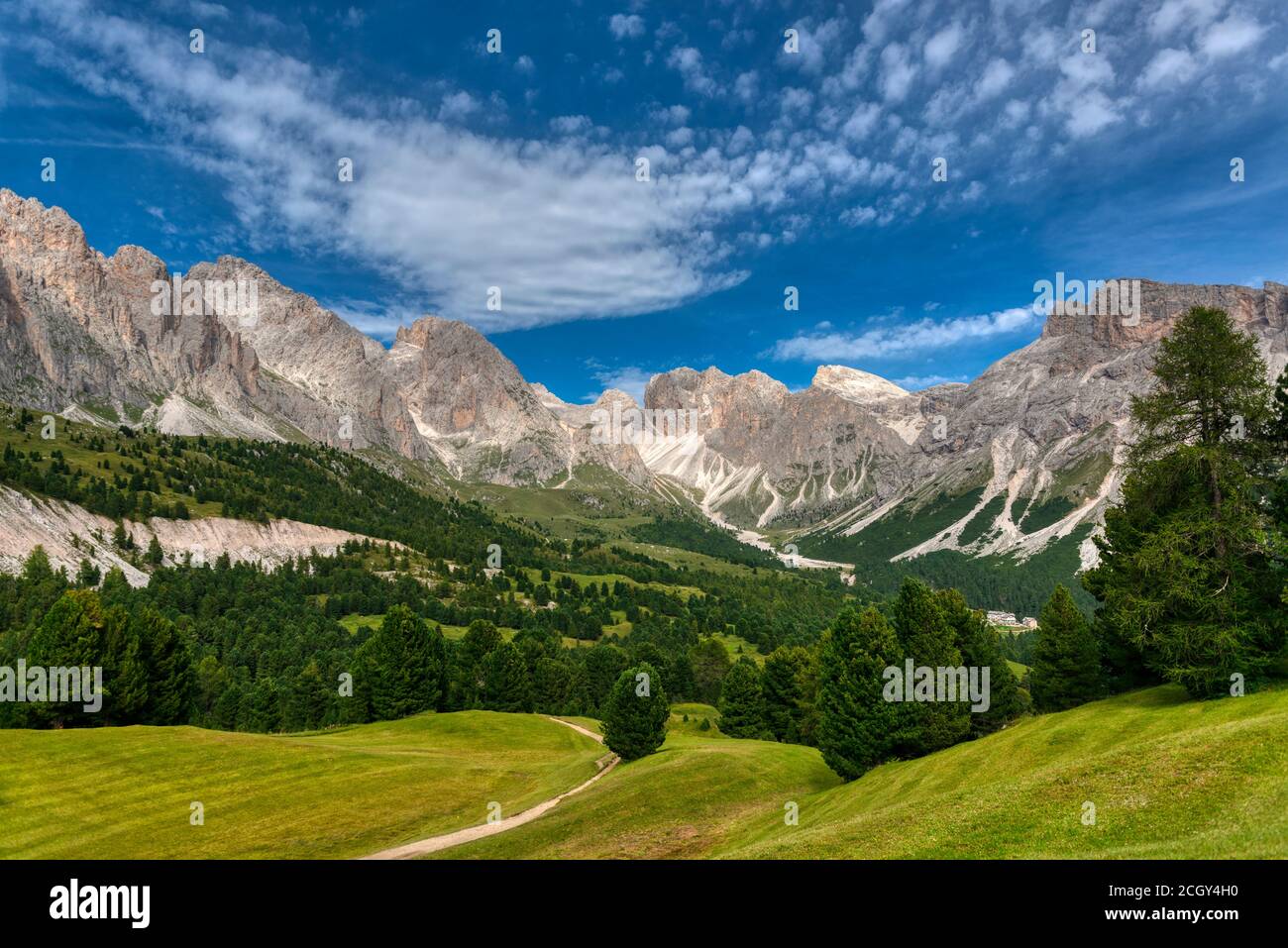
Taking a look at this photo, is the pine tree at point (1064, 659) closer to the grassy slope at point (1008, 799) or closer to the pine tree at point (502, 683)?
the grassy slope at point (1008, 799)

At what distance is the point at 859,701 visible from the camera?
169 ft

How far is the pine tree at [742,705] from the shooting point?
89.6 metres

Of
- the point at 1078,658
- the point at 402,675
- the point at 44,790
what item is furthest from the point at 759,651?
the point at 44,790

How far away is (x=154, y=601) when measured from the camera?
176250mm

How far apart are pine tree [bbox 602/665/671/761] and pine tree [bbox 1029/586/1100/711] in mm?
35282

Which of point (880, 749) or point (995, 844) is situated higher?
point (995, 844)

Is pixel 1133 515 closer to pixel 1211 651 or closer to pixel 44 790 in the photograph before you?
pixel 1211 651

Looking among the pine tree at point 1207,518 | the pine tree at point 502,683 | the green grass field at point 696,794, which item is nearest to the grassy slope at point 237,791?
the green grass field at point 696,794

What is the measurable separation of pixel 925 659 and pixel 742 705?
41652 mm

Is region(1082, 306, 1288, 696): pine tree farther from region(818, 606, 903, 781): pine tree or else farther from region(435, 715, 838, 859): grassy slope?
region(435, 715, 838, 859): grassy slope

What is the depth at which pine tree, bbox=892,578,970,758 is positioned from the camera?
5069 centimetres

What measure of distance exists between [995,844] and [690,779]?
32.8 m

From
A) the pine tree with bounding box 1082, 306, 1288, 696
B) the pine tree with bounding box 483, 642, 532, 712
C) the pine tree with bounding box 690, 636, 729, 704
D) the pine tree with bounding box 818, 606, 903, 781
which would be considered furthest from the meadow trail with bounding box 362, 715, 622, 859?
the pine tree with bounding box 690, 636, 729, 704

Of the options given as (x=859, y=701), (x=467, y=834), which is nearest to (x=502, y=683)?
(x=467, y=834)
